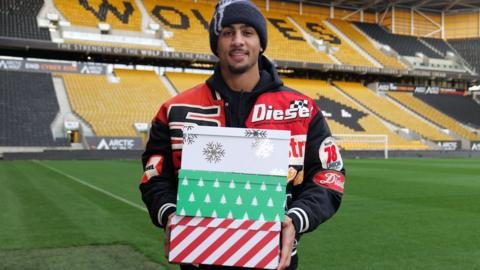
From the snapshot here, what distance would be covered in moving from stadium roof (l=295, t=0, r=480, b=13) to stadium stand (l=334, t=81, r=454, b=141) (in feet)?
27.6

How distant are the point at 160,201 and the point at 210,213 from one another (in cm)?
40

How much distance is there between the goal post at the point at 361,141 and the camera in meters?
34.6

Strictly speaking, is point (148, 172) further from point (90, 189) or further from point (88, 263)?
point (90, 189)

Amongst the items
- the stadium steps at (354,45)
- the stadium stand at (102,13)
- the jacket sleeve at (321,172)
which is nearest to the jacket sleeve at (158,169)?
the jacket sleeve at (321,172)

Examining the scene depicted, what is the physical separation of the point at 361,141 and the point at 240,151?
34.5m

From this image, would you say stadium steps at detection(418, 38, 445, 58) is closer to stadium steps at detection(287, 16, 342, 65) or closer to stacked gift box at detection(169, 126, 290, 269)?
stadium steps at detection(287, 16, 342, 65)

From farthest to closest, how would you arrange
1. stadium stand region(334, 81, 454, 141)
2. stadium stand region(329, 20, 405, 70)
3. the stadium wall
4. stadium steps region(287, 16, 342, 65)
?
1. stadium stand region(329, 20, 405, 70)
2. stadium steps region(287, 16, 342, 65)
3. stadium stand region(334, 81, 454, 141)
4. the stadium wall

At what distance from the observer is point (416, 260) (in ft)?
18.6

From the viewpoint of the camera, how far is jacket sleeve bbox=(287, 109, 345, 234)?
2.46 m

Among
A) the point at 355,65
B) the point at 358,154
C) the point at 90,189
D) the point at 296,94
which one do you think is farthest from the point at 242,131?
the point at 355,65

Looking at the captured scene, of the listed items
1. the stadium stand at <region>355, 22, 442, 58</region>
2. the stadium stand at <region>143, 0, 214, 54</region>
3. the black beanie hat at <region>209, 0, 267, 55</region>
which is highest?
the black beanie hat at <region>209, 0, 267, 55</region>

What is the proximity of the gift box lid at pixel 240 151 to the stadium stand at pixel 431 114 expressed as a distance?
42.8 m

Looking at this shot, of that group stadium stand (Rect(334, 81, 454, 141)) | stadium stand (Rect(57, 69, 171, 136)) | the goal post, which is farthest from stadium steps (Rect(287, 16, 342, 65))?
stadium stand (Rect(57, 69, 171, 136))

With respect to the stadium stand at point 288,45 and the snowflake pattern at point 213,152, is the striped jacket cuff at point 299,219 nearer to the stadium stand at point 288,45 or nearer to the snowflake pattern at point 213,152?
the snowflake pattern at point 213,152
